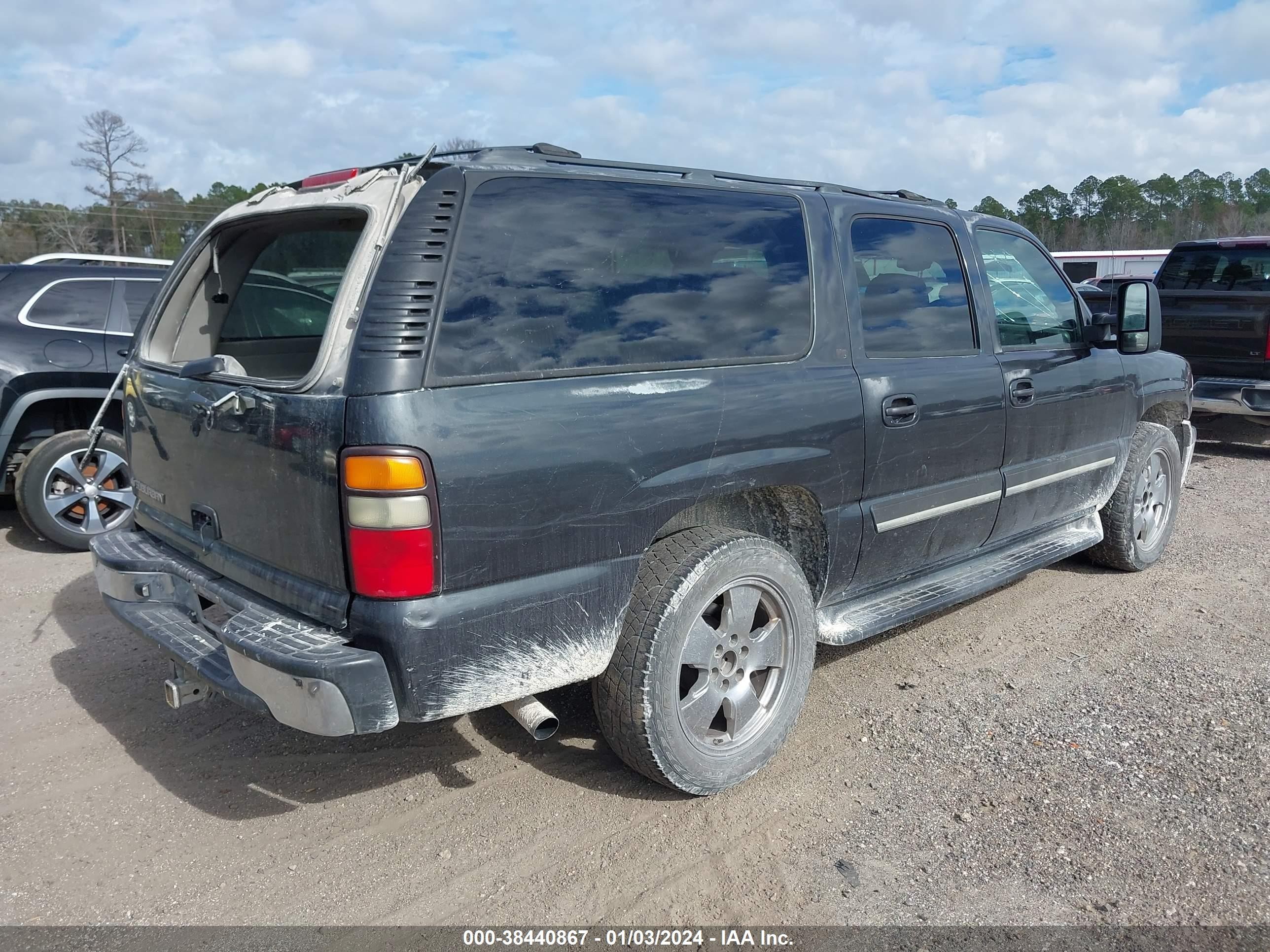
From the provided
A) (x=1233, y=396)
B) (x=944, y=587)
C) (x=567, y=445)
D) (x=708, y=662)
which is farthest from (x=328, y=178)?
(x=1233, y=396)

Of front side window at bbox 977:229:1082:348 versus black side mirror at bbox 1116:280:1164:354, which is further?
black side mirror at bbox 1116:280:1164:354

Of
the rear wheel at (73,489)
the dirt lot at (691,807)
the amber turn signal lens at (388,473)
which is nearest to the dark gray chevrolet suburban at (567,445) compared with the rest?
the amber turn signal lens at (388,473)

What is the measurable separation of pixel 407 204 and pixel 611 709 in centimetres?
161

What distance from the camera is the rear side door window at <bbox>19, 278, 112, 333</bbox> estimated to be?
19.3 feet

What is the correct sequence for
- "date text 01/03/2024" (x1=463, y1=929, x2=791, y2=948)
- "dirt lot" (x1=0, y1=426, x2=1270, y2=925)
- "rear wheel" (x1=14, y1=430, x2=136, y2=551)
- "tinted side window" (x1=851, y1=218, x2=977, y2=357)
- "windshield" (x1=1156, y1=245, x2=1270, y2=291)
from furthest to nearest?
1. "windshield" (x1=1156, y1=245, x2=1270, y2=291)
2. "rear wheel" (x1=14, y1=430, x2=136, y2=551)
3. "tinted side window" (x1=851, y1=218, x2=977, y2=357)
4. "dirt lot" (x1=0, y1=426, x2=1270, y2=925)
5. "date text 01/03/2024" (x1=463, y1=929, x2=791, y2=948)

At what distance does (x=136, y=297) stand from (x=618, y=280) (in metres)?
4.81

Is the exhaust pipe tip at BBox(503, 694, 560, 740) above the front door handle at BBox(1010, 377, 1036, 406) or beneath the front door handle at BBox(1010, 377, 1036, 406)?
beneath

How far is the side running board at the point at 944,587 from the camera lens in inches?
141

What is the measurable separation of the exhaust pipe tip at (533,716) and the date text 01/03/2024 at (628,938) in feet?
1.71

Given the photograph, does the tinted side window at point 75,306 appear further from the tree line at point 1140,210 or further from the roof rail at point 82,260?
the tree line at point 1140,210

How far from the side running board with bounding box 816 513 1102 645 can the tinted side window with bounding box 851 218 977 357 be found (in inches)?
38.2

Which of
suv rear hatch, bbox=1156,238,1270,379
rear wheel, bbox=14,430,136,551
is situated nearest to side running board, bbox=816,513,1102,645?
rear wheel, bbox=14,430,136,551

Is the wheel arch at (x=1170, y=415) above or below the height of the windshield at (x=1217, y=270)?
below

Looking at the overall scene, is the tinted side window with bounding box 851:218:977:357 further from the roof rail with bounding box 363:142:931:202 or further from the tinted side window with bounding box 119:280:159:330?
the tinted side window with bounding box 119:280:159:330
